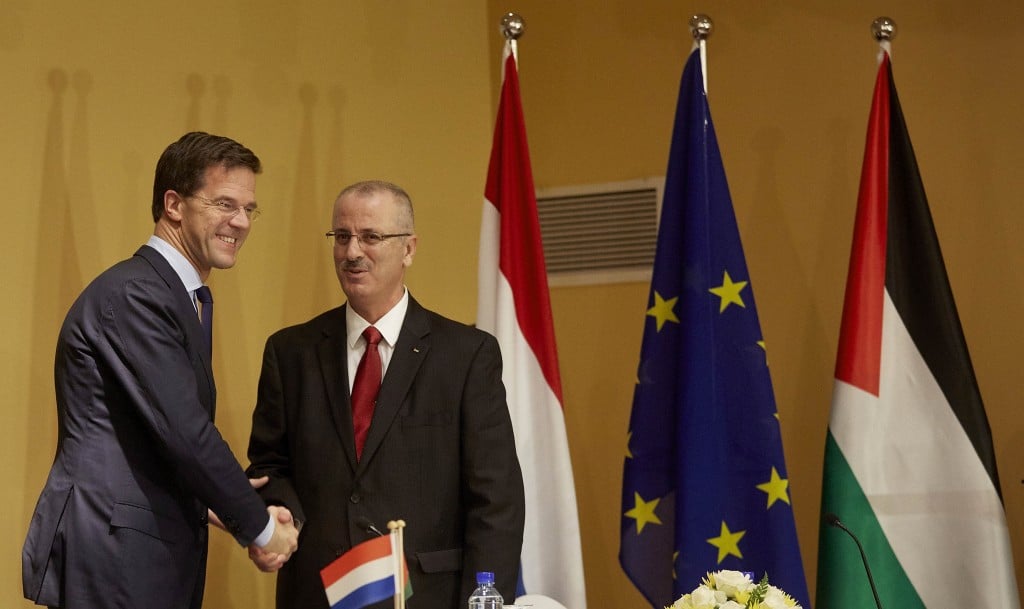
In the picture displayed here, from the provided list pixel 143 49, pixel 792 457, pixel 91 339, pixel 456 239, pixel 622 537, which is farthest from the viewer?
pixel 456 239

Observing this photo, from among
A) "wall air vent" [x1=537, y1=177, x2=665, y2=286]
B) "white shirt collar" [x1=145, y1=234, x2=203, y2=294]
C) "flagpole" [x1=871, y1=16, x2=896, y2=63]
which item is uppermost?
"flagpole" [x1=871, y1=16, x2=896, y2=63]

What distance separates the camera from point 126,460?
8.54ft

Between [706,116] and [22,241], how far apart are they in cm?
199

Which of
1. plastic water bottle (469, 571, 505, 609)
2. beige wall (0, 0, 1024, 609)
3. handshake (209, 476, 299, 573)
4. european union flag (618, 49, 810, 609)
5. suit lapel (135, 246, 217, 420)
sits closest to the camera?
plastic water bottle (469, 571, 505, 609)

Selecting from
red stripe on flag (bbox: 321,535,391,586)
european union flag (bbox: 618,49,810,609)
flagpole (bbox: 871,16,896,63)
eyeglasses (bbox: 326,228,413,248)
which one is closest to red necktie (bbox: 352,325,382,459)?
eyeglasses (bbox: 326,228,413,248)

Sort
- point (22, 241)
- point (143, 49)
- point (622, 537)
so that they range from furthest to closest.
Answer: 1. point (622, 537)
2. point (143, 49)
3. point (22, 241)

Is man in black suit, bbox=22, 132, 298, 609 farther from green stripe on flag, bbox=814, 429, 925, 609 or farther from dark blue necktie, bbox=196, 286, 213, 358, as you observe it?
green stripe on flag, bbox=814, 429, 925, 609

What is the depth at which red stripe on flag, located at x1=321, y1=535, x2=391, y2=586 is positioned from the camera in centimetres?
216

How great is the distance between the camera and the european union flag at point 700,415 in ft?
11.8

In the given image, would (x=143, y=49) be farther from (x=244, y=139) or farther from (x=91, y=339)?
(x=91, y=339)

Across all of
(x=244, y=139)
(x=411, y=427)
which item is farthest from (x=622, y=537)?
(x=244, y=139)

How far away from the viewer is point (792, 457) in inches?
162

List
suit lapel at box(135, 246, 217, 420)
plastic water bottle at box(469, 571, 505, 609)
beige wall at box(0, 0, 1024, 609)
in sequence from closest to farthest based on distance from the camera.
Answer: plastic water bottle at box(469, 571, 505, 609)
suit lapel at box(135, 246, 217, 420)
beige wall at box(0, 0, 1024, 609)

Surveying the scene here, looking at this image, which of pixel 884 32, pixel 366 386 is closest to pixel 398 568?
pixel 366 386
